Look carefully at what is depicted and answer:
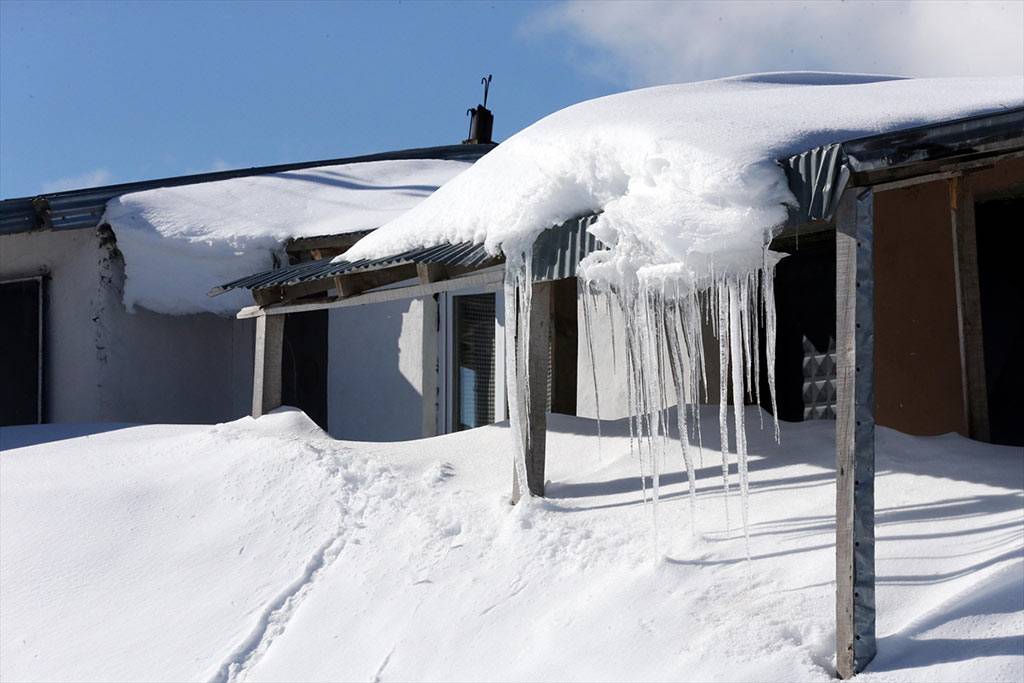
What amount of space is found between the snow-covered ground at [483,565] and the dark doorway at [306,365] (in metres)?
3.27

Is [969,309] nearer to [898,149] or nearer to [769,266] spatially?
[769,266]

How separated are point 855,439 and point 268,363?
5918 mm

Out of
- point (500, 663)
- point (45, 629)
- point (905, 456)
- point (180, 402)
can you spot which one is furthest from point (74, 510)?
point (905, 456)

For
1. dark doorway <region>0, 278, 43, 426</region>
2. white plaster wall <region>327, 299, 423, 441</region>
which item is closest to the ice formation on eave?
white plaster wall <region>327, 299, 423, 441</region>

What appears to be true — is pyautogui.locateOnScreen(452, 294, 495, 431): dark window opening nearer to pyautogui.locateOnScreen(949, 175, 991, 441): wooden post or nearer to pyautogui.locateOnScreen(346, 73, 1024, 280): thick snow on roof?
pyautogui.locateOnScreen(346, 73, 1024, 280): thick snow on roof

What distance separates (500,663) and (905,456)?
8.66ft

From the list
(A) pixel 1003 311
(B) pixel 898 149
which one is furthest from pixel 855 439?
(A) pixel 1003 311

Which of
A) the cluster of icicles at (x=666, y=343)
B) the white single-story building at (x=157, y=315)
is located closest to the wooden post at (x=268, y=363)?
the white single-story building at (x=157, y=315)

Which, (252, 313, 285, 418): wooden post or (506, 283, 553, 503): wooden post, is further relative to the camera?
A: (252, 313, 285, 418): wooden post

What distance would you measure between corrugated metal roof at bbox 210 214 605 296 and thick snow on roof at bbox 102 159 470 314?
1826 mm

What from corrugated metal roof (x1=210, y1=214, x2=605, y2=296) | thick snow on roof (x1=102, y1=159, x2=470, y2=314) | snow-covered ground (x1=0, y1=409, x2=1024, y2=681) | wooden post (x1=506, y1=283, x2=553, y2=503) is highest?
thick snow on roof (x1=102, y1=159, x2=470, y2=314)

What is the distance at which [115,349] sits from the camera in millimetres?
10898

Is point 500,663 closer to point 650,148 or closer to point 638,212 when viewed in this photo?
point 638,212

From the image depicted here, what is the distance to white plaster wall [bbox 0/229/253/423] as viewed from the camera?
10875 millimetres
